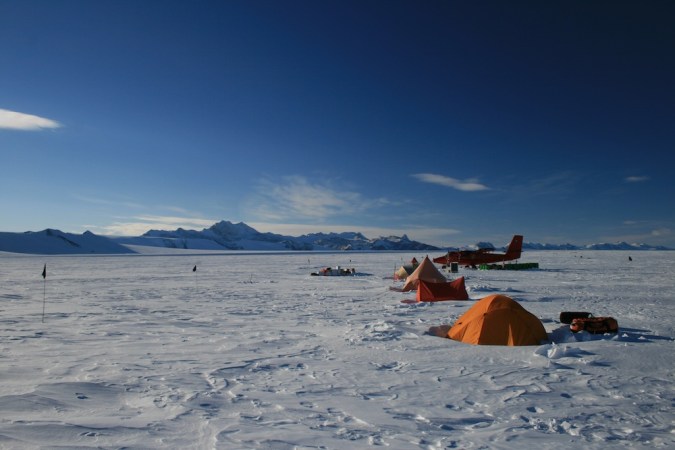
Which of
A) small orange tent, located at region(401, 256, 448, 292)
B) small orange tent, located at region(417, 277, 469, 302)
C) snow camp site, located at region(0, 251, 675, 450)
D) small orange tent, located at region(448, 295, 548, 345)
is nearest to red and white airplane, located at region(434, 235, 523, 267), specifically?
small orange tent, located at region(401, 256, 448, 292)

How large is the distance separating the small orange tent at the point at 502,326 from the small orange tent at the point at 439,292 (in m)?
6.52

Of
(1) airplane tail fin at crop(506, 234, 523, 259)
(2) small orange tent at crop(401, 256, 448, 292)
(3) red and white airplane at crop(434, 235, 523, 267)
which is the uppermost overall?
(1) airplane tail fin at crop(506, 234, 523, 259)

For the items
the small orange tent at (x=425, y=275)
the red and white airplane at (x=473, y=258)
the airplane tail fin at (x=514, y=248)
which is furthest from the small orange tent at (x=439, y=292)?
the airplane tail fin at (x=514, y=248)

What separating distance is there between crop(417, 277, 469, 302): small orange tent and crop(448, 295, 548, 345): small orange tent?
21.4ft

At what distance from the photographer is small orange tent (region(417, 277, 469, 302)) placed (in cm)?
1530

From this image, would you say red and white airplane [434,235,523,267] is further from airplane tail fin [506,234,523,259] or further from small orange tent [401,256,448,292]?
small orange tent [401,256,448,292]

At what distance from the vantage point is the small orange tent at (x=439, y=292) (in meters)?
15.3

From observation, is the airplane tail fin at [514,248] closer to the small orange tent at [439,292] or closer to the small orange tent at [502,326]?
the small orange tent at [439,292]

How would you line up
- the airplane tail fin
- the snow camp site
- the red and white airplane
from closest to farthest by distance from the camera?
1. the snow camp site
2. the red and white airplane
3. the airplane tail fin

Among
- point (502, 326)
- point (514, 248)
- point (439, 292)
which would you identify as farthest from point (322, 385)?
point (514, 248)

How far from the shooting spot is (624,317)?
11547 mm

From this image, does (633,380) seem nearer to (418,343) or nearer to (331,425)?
(418,343)

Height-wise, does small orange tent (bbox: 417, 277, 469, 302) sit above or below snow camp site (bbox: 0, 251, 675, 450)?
above

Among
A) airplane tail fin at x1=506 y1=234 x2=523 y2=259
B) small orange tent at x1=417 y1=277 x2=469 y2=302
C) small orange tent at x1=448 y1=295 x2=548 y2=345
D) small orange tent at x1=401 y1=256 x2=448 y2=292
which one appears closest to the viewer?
small orange tent at x1=448 y1=295 x2=548 y2=345
